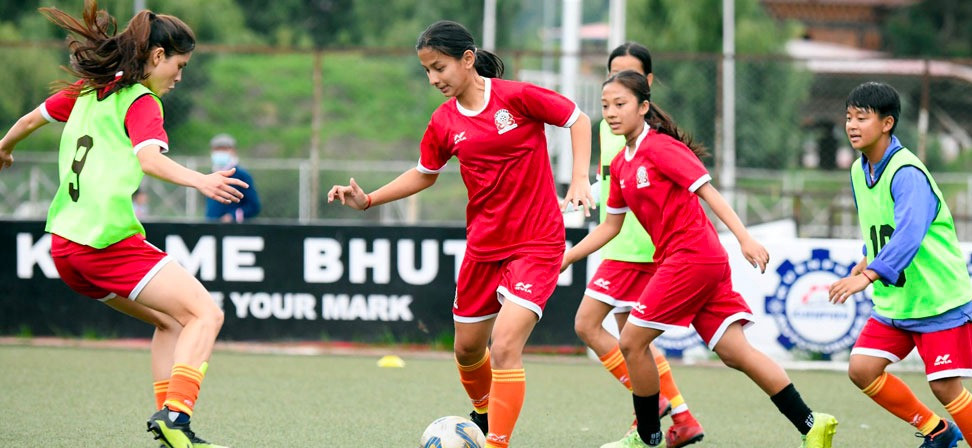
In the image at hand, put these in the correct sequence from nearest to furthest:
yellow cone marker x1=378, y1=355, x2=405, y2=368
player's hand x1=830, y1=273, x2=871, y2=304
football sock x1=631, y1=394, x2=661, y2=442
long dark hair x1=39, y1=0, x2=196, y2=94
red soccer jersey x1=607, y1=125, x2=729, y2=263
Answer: player's hand x1=830, y1=273, x2=871, y2=304 < long dark hair x1=39, y1=0, x2=196, y2=94 < red soccer jersey x1=607, y1=125, x2=729, y2=263 < football sock x1=631, y1=394, x2=661, y2=442 < yellow cone marker x1=378, y1=355, x2=405, y2=368

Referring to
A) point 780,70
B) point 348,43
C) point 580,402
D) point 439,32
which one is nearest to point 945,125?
point 780,70

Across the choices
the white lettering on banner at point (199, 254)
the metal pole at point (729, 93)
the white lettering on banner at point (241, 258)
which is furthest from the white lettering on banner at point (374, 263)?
the metal pole at point (729, 93)

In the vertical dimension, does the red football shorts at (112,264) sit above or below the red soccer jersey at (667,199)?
below

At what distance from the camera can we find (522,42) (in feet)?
116

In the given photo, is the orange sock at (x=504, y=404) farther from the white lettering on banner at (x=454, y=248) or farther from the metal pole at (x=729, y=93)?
the metal pole at (x=729, y=93)

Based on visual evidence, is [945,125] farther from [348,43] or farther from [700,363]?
[700,363]

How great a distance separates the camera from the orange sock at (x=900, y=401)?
215 inches

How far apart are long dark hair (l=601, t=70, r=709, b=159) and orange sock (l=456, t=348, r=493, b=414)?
1348 mm

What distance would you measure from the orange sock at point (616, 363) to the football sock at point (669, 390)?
18 cm

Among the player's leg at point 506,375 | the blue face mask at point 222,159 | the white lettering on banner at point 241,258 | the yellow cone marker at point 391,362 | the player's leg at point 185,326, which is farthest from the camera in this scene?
the blue face mask at point 222,159

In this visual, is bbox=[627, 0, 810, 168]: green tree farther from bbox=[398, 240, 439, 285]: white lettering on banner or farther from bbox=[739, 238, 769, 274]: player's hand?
bbox=[739, 238, 769, 274]: player's hand

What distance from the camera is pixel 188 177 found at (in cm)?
472

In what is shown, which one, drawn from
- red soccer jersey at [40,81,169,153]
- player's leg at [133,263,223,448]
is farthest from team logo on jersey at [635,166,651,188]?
red soccer jersey at [40,81,169,153]

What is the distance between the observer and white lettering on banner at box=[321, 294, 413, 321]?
32.7 ft
